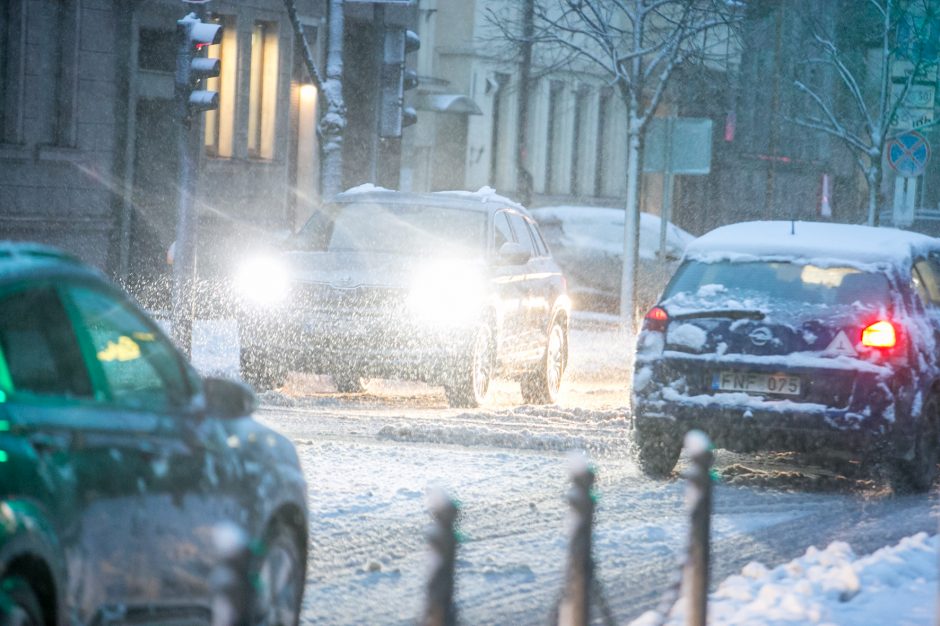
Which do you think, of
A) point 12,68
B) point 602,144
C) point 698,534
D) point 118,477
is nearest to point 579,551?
point 698,534

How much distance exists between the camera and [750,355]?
35.4 feet

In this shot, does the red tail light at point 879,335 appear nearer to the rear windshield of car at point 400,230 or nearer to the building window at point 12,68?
the rear windshield of car at point 400,230

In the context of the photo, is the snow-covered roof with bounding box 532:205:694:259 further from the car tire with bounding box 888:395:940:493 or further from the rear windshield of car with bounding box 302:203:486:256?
the car tire with bounding box 888:395:940:493

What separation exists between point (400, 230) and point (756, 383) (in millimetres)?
5535

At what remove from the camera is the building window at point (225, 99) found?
28078mm

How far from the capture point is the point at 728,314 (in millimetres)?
10961

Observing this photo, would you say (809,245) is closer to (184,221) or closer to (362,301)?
(362,301)

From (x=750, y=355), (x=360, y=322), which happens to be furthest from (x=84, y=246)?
(x=750, y=355)

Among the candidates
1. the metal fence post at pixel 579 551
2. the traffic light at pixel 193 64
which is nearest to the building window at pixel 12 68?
the traffic light at pixel 193 64

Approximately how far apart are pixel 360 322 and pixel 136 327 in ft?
30.7

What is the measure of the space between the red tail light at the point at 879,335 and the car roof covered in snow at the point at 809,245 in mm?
504

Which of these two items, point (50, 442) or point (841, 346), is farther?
point (841, 346)

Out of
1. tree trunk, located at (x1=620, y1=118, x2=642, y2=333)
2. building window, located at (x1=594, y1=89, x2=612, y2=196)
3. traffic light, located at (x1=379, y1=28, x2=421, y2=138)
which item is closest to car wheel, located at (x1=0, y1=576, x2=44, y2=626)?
traffic light, located at (x1=379, y1=28, x2=421, y2=138)

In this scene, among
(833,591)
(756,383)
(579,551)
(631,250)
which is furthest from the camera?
(631,250)
